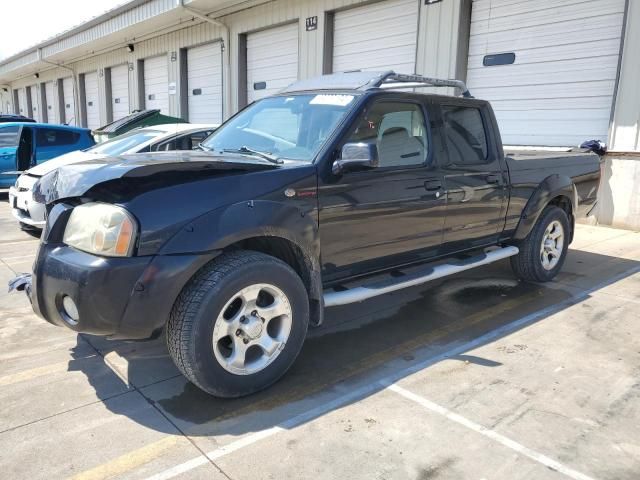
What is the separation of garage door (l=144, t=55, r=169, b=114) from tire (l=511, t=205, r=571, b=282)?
16475mm

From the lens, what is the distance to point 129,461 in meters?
2.55

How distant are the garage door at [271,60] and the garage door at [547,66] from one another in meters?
5.26

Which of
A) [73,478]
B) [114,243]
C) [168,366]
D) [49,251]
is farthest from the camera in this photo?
[168,366]

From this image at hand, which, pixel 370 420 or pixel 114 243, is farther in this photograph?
pixel 370 420

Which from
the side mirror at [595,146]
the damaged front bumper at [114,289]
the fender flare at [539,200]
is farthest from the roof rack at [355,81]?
the side mirror at [595,146]

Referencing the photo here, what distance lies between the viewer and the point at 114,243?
272 cm

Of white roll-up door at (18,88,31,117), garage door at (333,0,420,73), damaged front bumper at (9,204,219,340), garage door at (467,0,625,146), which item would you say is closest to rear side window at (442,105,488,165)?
damaged front bumper at (9,204,219,340)

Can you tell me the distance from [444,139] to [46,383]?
3413 mm

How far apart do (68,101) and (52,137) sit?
→ 803 inches

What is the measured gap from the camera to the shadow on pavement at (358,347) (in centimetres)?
304

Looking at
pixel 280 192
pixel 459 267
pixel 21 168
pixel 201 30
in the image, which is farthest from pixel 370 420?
pixel 201 30

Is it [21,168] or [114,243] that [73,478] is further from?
[21,168]

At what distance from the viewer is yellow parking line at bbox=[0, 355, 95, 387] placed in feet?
11.0

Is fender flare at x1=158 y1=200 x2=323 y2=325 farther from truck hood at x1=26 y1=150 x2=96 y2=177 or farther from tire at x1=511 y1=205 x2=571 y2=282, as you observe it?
truck hood at x1=26 y1=150 x2=96 y2=177
